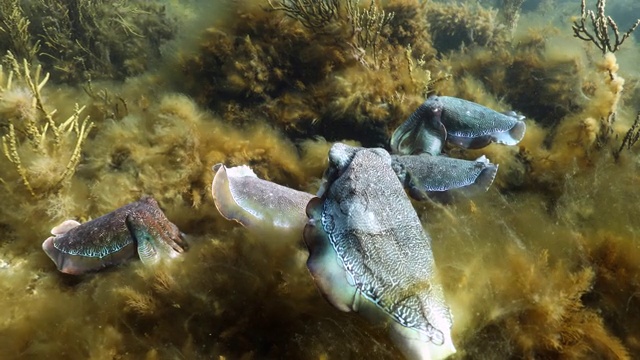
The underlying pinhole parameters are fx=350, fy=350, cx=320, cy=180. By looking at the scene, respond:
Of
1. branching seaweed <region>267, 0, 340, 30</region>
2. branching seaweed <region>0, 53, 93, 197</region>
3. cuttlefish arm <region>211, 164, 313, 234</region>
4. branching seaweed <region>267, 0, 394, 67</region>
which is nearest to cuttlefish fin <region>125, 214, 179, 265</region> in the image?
cuttlefish arm <region>211, 164, 313, 234</region>

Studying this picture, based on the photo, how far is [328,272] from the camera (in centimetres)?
194

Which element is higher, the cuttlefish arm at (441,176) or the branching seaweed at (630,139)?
the branching seaweed at (630,139)

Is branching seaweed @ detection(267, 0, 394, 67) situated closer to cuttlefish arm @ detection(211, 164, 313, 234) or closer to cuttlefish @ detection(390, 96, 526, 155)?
cuttlefish @ detection(390, 96, 526, 155)

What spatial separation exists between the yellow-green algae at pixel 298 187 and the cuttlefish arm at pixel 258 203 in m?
0.15

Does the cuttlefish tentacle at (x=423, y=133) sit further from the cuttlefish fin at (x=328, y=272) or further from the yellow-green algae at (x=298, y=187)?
the cuttlefish fin at (x=328, y=272)

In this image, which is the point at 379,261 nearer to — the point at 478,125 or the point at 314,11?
the point at 478,125

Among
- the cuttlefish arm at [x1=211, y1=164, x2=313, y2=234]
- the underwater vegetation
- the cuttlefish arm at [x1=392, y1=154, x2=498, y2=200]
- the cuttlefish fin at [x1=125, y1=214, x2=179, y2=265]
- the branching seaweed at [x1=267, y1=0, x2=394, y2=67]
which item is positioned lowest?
the underwater vegetation

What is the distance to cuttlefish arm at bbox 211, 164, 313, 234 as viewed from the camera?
9.12 ft

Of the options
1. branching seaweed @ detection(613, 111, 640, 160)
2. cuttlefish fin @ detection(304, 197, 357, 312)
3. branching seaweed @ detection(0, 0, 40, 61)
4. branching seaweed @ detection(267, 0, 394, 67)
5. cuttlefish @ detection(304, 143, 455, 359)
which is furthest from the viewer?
branching seaweed @ detection(0, 0, 40, 61)

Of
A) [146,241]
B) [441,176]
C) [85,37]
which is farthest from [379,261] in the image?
[85,37]

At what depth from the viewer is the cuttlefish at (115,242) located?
2785 millimetres

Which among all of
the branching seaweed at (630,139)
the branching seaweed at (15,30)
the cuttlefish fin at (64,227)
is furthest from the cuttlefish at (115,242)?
the branching seaweed at (15,30)

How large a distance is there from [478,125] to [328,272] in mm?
2709

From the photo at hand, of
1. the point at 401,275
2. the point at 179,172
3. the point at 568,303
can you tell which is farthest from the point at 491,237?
the point at 179,172
